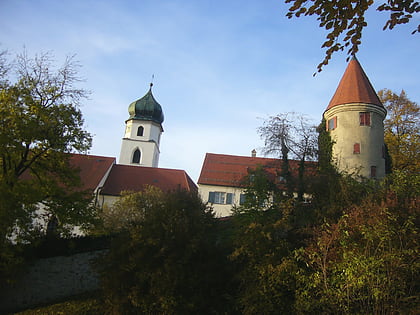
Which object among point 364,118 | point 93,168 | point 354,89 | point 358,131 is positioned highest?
point 354,89

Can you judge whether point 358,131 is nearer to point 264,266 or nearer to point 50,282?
point 264,266

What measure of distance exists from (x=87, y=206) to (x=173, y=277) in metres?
6.65

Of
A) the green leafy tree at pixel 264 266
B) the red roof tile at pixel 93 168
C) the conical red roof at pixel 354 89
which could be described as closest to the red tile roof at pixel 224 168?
the conical red roof at pixel 354 89

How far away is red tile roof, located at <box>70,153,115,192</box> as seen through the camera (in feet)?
108

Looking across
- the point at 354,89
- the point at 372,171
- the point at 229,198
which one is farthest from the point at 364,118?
the point at 229,198

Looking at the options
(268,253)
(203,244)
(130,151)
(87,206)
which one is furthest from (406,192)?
(130,151)

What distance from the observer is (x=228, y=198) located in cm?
3159

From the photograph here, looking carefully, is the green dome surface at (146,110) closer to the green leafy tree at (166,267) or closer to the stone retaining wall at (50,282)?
the stone retaining wall at (50,282)

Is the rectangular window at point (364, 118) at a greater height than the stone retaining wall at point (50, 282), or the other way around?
Result: the rectangular window at point (364, 118)

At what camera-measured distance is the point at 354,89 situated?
25.8 meters

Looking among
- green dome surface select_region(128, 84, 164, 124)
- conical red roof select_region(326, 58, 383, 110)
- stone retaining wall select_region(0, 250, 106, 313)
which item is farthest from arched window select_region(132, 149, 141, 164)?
stone retaining wall select_region(0, 250, 106, 313)

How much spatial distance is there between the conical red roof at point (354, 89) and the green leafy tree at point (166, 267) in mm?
16276

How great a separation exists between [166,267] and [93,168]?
24.4m

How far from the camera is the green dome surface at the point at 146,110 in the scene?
48.4 metres
